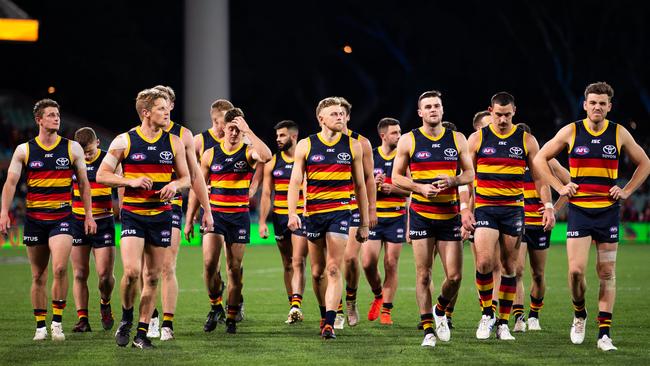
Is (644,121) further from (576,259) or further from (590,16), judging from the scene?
(576,259)

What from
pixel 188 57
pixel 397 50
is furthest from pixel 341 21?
pixel 188 57

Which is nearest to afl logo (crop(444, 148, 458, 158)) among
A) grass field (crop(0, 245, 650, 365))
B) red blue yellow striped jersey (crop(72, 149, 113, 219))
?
grass field (crop(0, 245, 650, 365))

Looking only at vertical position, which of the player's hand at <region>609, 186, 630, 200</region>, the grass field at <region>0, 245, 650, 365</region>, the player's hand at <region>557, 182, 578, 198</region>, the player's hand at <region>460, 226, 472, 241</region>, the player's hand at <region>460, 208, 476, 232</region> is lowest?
the grass field at <region>0, 245, 650, 365</region>

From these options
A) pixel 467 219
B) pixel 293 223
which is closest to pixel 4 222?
pixel 293 223

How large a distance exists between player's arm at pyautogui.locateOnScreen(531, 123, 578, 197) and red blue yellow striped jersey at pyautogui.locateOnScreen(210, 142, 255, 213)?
353 cm

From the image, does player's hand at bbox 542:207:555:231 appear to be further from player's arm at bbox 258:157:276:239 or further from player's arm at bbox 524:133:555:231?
player's arm at bbox 258:157:276:239

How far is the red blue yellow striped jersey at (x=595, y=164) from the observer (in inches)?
423

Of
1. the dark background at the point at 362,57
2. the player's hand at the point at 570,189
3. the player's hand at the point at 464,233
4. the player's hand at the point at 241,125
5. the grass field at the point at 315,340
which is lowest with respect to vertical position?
the grass field at the point at 315,340

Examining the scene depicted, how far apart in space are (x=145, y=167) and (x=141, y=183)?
39 cm

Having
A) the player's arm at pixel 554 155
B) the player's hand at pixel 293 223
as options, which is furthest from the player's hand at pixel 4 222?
the player's arm at pixel 554 155

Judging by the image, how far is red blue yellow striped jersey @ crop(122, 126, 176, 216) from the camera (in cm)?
1064

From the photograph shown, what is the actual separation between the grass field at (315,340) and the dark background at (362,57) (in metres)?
31.1

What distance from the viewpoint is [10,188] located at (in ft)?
37.4

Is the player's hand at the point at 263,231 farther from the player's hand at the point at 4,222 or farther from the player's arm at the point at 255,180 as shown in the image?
the player's hand at the point at 4,222
